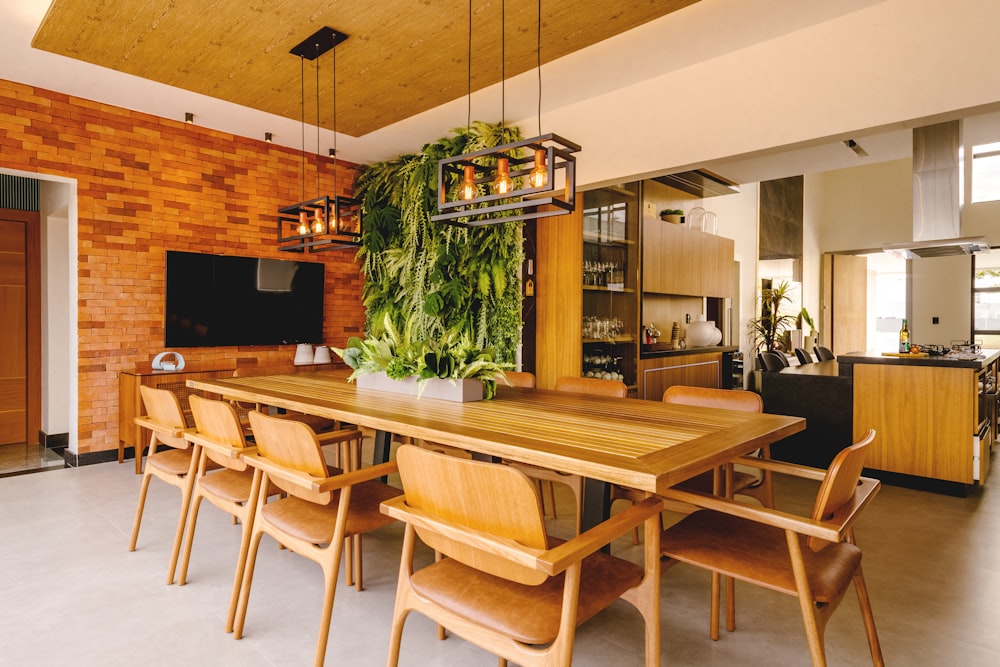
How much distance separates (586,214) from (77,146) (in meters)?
4.26

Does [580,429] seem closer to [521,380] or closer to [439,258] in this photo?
[521,380]

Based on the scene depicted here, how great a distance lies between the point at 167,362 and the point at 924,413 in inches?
234

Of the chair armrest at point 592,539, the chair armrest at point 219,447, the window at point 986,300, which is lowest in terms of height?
the chair armrest at point 592,539

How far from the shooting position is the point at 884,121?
3254 millimetres

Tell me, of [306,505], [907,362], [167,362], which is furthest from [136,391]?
[907,362]

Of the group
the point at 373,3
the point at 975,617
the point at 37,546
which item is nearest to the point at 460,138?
the point at 373,3

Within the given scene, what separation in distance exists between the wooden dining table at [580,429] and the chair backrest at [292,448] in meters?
0.28

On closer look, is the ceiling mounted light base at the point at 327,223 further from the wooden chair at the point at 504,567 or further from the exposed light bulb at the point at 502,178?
the wooden chair at the point at 504,567

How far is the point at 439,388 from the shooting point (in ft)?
8.57

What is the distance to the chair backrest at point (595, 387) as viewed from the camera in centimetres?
297

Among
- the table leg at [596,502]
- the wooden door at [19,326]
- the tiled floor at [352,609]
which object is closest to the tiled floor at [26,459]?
the wooden door at [19,326]

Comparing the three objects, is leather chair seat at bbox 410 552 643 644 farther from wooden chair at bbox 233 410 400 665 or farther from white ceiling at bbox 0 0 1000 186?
white ceiling at bbox 0 0 1000 186

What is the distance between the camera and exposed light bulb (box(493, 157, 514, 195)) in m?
2.56

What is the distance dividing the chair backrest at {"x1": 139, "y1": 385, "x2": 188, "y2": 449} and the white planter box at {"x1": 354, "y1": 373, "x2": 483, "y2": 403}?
0.88 m
